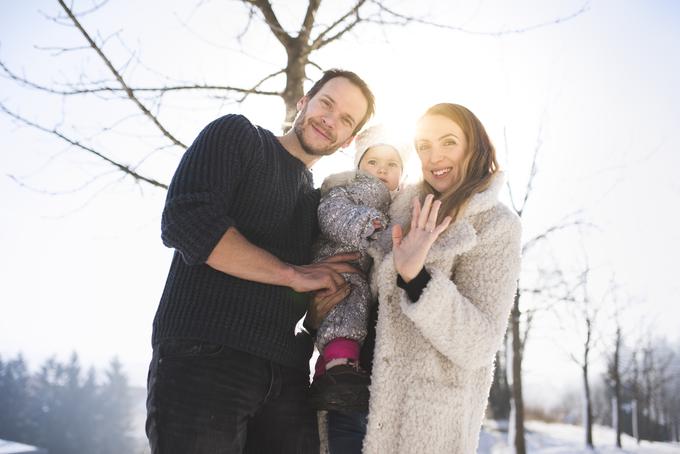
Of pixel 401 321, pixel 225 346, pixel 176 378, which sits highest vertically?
pixel 401 321

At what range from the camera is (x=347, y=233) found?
2148 mm

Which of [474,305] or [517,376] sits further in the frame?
[517,376]

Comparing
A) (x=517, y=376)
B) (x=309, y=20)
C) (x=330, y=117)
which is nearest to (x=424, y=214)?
(x=330, y=117)

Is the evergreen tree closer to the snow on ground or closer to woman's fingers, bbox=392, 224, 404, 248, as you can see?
the snow on ground

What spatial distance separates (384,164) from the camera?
270 cm

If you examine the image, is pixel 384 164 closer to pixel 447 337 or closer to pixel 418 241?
pixel 418 241

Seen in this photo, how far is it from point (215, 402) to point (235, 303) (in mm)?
369

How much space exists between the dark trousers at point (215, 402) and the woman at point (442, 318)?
28cm

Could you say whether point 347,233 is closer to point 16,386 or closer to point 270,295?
point 270,295

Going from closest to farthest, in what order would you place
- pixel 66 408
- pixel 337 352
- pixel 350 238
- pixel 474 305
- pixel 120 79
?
pixel 474 305 → pixel 337 352 → pixel 350 238 → pixel 120 79 → pixel 66 408

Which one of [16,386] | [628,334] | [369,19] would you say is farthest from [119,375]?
[369,19]

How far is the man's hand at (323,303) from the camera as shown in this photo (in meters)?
2.13

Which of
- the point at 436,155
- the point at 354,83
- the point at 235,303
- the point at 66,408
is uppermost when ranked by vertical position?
the point at 354,83

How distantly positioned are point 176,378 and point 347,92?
66.1 inches
